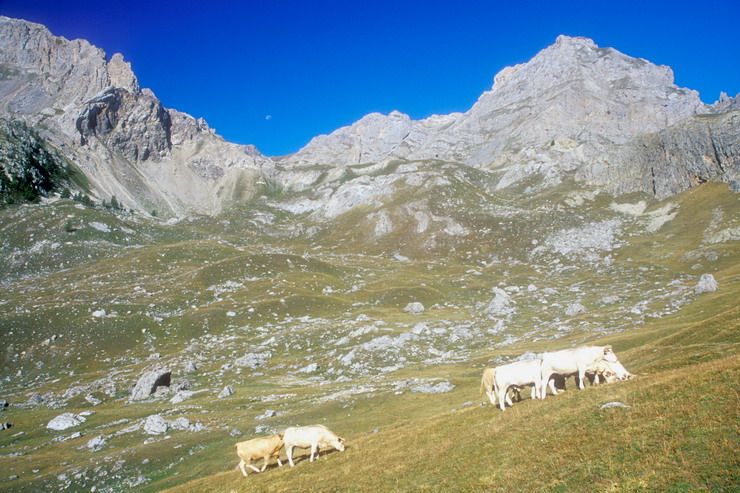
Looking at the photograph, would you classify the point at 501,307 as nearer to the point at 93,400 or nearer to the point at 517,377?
the point at 517,377

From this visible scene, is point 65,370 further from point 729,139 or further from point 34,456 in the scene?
point 729,139

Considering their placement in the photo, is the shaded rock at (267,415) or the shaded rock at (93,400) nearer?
the shaded rock at (267,415)

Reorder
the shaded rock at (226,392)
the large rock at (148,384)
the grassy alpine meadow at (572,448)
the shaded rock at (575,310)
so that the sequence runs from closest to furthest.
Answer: the grassy alpine meadow at (572,448) → the shaded rock at (226,392) → the large rock at (148,384) → the shaded rock at (575,310)

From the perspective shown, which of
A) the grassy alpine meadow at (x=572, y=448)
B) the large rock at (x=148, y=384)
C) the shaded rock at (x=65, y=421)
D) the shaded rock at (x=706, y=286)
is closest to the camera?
the grassy alpine meadow at (x=572, y=448)

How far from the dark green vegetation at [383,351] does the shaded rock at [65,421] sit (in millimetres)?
2120

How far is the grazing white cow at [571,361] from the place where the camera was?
87.1 ft

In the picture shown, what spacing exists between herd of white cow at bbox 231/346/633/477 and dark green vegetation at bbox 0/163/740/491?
1.50 meters

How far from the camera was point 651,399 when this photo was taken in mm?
18219

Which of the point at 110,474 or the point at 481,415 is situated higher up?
the point at 481,415

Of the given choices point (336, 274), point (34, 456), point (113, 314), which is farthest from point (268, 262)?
point (34, 456)

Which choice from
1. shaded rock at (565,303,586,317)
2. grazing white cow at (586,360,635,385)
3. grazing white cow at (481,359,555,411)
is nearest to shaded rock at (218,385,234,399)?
grazing white cow at (481,359,555,411)

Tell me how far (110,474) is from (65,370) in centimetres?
6828

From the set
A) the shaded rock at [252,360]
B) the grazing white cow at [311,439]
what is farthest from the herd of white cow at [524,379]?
the shaded rock at [252,360]

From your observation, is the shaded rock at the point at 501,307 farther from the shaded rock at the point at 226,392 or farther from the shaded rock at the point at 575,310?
the shaded rock at the point at 226,392
